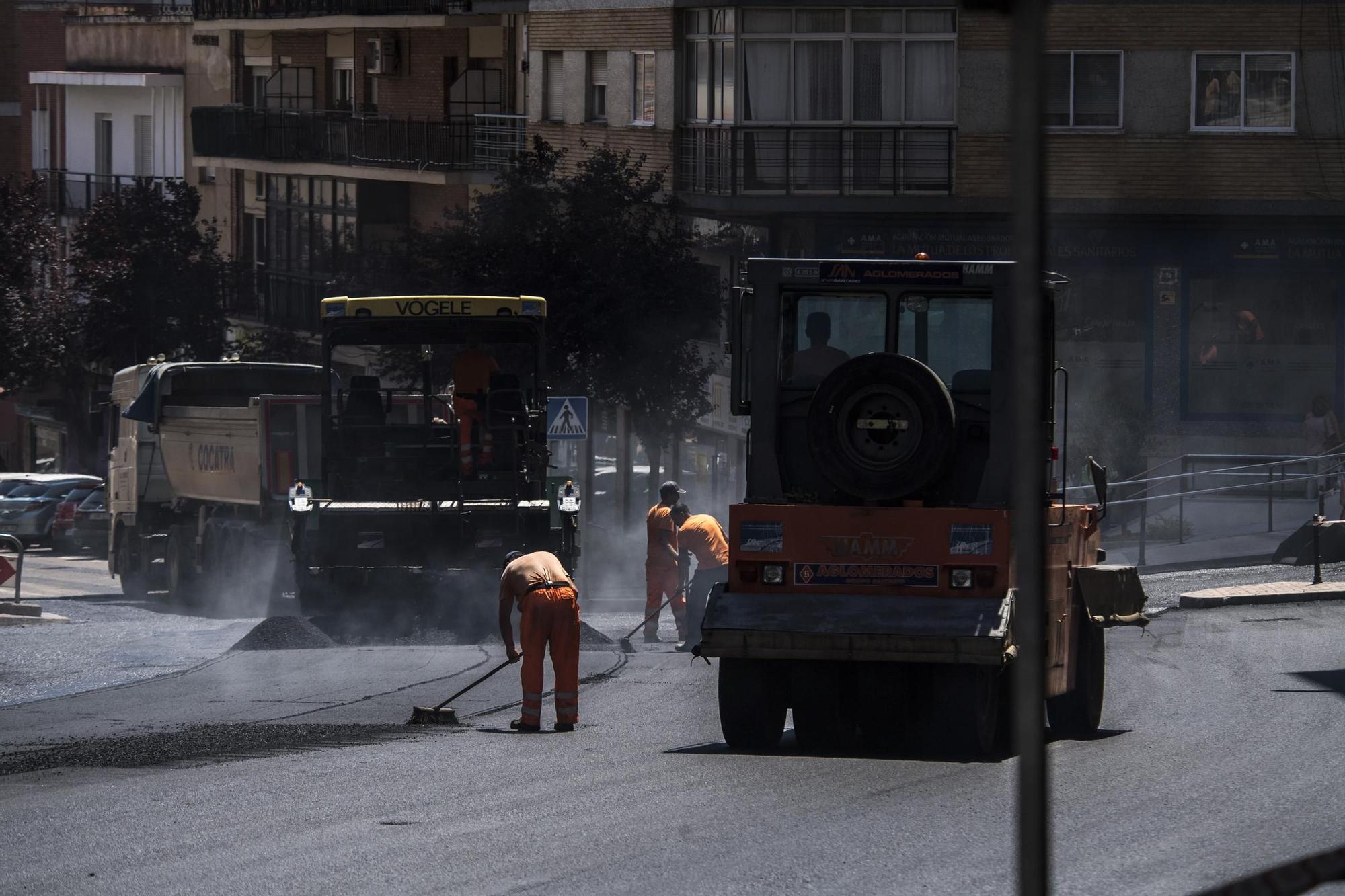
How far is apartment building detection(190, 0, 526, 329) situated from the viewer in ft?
131

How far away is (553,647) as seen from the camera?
39.5ft

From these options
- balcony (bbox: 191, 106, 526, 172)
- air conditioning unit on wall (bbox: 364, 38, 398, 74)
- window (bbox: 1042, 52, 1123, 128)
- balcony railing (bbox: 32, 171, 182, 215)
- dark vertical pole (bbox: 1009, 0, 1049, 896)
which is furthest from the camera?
balcony railing (bbox: 32, 171, 182, 215)

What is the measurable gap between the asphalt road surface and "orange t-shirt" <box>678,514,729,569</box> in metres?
3.30

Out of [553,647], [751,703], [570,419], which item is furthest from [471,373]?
[751,703]

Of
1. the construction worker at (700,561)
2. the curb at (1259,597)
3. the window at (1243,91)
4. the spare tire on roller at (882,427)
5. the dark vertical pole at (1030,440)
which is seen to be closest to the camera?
the dark vertical pole at (1030,440)

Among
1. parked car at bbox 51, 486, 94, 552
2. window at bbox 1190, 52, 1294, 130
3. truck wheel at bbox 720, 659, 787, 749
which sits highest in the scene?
window at bbox 1190, 52, 1294, 130

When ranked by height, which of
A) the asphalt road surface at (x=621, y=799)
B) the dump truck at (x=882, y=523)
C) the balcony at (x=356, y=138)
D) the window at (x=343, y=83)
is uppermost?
the window at (x=343, y=83)

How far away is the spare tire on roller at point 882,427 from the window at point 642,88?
867 inches

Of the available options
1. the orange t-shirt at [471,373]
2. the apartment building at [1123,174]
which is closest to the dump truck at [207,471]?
the orange t-shirt at [471,373]

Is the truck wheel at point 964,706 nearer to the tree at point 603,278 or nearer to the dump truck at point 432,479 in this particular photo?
the dump truck at point 432,479

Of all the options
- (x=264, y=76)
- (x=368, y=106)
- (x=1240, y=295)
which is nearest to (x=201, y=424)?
(x=1240, y=295)

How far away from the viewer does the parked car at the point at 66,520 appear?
3506 cm

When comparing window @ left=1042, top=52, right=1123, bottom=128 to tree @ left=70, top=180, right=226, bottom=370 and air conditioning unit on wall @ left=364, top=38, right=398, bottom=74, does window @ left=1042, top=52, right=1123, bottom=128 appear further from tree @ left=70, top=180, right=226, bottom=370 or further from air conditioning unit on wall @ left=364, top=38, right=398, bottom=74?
tree @ left=70, top=180, right=226, bottom=370

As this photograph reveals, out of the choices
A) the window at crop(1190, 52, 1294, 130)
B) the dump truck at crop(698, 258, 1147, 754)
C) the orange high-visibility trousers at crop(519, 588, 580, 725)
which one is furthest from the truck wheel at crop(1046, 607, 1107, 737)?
the window at crop(1190, 52, 1294, 130)
